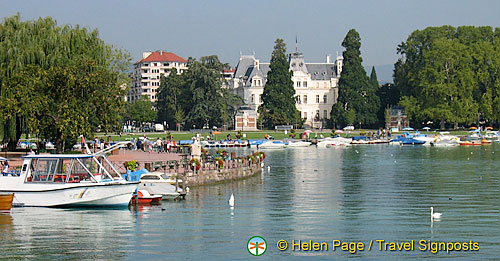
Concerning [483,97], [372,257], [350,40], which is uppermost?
[350,40]

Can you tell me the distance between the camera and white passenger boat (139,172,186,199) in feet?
125

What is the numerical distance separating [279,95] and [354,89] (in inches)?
531

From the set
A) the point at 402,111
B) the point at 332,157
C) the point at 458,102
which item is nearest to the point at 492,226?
the point at 332,157

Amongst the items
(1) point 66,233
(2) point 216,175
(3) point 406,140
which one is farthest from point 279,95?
(1) point 66,233

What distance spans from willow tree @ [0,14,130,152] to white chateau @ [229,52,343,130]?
348 ft

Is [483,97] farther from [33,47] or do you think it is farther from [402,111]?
[33,47]

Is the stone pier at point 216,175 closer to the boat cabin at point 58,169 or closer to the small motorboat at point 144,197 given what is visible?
the small motorboat at point 144,197

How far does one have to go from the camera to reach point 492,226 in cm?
3148

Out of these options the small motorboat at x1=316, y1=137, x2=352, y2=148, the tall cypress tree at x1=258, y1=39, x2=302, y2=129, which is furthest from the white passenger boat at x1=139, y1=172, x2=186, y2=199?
the tall cypress tree at x1=258, y1=39, x2=302, y2=129

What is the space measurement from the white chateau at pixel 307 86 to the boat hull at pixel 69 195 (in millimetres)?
122478

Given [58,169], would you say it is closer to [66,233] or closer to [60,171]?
[60,171]

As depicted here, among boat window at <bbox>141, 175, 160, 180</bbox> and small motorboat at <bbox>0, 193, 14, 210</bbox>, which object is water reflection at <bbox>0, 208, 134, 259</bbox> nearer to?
small motorboat at <bbox>0, 193, 14, 210</bbox>

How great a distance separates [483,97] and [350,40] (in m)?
25.4

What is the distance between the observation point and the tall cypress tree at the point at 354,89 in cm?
13812
